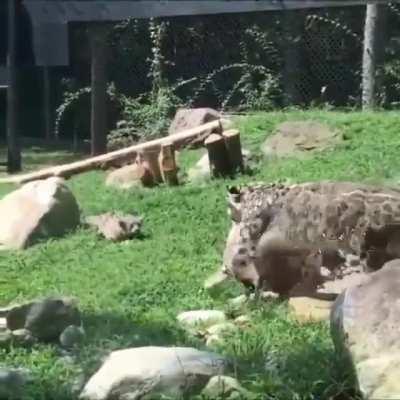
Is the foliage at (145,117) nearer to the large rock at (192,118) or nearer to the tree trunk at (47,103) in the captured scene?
the large rock at (192,118)

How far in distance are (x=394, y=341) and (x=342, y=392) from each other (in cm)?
23

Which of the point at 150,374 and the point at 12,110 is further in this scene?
the point at 12,110

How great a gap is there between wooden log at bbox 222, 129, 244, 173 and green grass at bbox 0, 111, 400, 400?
164mm

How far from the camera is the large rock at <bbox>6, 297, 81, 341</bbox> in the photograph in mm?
4488

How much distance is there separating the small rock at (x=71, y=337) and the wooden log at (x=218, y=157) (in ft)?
12.7

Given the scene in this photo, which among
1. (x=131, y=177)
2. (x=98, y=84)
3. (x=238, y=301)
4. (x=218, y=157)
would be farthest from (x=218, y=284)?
(x=98, y=84)

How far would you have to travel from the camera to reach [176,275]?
5.76 metres

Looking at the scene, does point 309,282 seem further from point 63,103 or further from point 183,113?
point 63,103

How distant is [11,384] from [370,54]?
276 inches

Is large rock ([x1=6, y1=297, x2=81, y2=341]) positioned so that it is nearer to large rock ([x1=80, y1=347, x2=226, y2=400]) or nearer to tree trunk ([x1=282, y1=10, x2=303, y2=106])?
large rock ([x1=80, y1=347, x2=226, y2=400])

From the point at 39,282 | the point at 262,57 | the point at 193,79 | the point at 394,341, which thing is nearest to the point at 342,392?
the point at 394,341

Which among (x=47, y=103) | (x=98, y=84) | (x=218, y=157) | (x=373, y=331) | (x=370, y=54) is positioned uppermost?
(x=370, y=54)

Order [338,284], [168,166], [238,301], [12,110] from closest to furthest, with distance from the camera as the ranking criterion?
[338,284] → [238,301] → [168,166] → [12,110]

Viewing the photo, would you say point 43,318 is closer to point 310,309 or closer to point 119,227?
point 310,309
